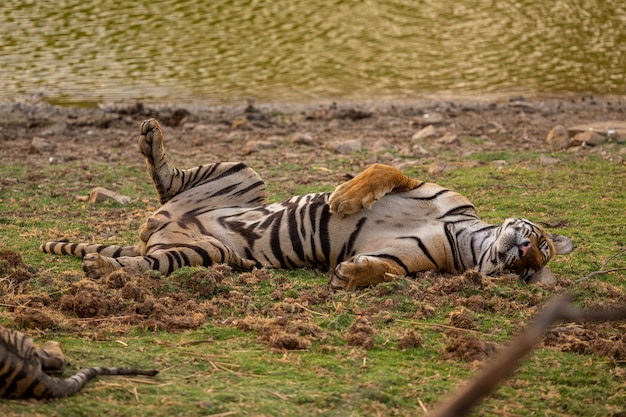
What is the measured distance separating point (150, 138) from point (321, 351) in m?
2.43

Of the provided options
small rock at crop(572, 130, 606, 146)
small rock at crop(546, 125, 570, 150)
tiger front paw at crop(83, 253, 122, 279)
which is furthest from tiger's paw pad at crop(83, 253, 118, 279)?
small rock at crop(572, 130, 606, 146)

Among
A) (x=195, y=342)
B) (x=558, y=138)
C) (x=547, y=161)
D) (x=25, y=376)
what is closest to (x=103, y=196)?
(x=195, y=342)

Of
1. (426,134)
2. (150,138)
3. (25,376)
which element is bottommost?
(426,134)

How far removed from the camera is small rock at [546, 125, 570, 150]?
10.4 meters

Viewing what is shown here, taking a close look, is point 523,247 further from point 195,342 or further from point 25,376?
point 25,376

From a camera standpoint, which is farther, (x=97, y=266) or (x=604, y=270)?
(x=604, y=270)

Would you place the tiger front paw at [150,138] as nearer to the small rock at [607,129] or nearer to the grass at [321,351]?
the grass at [321,351]

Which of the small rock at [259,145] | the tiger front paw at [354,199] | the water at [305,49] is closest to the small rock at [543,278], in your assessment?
the tiger front paw at [354,199]

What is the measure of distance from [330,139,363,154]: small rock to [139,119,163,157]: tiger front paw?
13.8 ft

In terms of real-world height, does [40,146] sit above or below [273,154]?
Result: above

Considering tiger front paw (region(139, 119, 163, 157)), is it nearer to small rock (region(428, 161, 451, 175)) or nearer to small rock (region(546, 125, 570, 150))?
small rock (region(428, 161, 451, 175))

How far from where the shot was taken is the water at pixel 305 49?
577 inches

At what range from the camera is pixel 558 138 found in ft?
34.4

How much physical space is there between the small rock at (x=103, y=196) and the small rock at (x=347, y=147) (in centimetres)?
303
